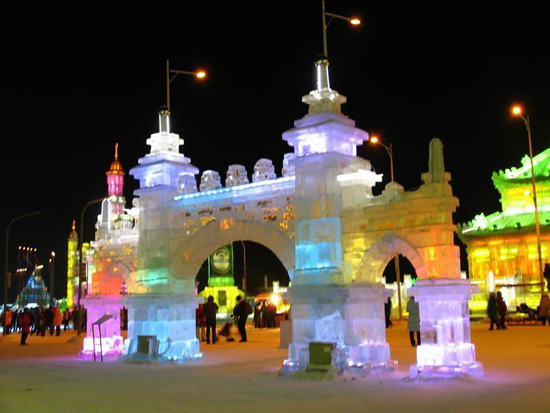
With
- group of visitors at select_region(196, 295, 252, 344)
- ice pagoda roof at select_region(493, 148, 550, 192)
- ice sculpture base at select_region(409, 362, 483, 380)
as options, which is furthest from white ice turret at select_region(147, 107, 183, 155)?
ice pagoda roof at select_region(493, 148, 550, 192)

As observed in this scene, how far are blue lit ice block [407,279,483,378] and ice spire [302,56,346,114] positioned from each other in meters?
4.09

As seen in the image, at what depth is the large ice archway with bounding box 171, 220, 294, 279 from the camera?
14695mm

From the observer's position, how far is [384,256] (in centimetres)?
1338

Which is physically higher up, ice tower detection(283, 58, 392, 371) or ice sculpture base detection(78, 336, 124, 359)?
ice tower detection(283, 58, 392, 371)

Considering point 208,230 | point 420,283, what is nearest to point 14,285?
point 208,230

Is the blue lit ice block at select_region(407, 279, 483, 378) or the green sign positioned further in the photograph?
the green sign

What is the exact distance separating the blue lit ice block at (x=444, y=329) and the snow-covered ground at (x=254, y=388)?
1.33 ft

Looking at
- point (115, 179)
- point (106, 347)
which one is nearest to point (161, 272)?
point (106, 347)

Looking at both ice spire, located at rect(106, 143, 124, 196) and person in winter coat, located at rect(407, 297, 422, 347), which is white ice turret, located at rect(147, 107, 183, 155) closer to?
person in winter coat, located at rect(407, 297, 422, 347)

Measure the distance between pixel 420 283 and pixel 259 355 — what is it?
6.90 m

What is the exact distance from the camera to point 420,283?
12.4 m

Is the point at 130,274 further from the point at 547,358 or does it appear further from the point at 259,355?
the point at 547,358

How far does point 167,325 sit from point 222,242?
2.57 meters

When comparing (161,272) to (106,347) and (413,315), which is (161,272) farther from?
(413,315)
